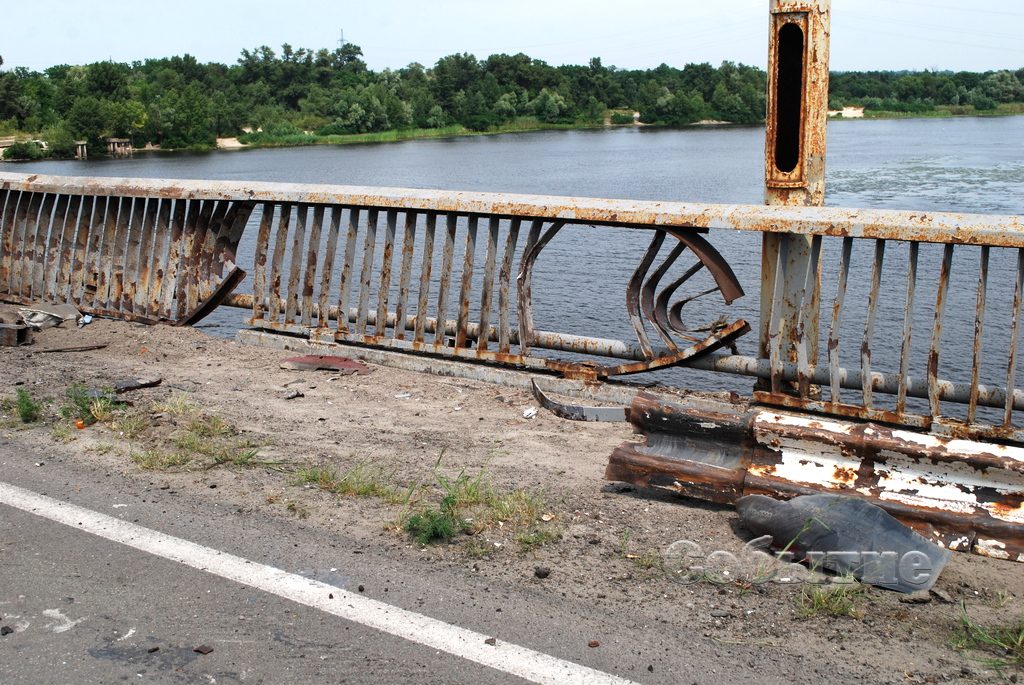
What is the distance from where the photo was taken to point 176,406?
6188mm

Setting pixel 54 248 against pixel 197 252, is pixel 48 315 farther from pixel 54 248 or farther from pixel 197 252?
pixel 197 252

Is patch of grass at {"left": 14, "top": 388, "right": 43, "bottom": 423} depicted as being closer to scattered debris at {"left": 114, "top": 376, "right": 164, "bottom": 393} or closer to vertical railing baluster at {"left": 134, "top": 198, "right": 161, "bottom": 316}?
scattered debris at {"left": 114, "top": 376, "right": 164, "bottom": 393}

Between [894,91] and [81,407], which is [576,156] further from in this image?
[894,91]

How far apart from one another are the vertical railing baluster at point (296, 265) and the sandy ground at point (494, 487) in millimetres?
412

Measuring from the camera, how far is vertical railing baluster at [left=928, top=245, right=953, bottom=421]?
581 cm

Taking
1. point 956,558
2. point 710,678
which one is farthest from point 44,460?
point 956,558

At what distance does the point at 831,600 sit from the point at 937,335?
2.57 meters

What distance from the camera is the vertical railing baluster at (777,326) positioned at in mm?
6324

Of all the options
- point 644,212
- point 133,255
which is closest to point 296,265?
point 133,255

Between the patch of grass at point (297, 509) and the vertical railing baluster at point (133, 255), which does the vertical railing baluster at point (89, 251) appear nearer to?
the vertical railing baluster at point (133, 255)

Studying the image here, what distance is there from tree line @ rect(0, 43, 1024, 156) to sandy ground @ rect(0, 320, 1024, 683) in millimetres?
53398

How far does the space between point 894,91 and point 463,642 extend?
84447 millimetres

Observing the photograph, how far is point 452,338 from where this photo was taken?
7977 millimetres

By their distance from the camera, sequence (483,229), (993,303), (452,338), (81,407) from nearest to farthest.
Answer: (81,407), (452,338), (993,303), (483,229)
